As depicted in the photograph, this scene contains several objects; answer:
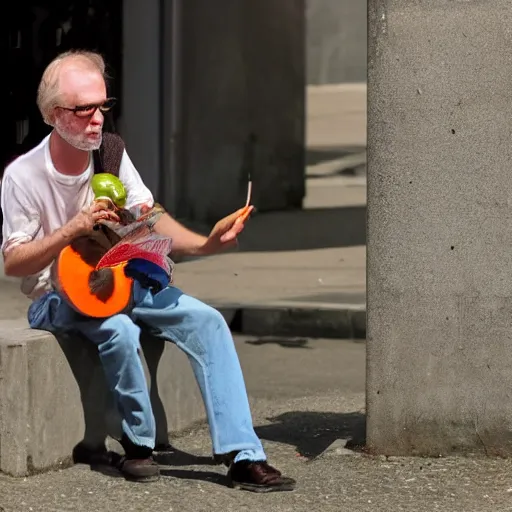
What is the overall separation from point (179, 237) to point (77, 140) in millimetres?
503

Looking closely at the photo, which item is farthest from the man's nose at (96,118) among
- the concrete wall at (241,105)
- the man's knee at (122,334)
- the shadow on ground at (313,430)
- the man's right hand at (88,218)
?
the concrete wall at (241,105)

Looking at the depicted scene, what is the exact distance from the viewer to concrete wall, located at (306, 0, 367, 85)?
1162 inches

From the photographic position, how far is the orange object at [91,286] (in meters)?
5.12

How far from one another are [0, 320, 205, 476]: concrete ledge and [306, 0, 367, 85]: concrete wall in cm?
2438

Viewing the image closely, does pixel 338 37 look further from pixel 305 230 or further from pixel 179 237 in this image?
pixel 179 237

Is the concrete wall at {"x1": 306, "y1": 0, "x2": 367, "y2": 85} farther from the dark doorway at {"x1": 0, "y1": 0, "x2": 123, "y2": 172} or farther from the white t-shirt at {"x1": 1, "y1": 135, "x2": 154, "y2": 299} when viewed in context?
the white t-shirt at {"x1": 1, "y1": 135, "x2": 154, "y2": 299}

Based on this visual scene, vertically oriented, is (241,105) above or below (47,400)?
above

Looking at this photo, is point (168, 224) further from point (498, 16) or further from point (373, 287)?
point (498, 16)

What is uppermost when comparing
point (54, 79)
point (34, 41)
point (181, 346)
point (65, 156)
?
point (34, 41)

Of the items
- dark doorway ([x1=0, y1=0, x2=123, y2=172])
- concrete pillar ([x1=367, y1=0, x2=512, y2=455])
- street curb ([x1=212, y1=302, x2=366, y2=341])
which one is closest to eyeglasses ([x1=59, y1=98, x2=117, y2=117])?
concrete pillar ([x1=367, y1=0, x2=512, y2=455])

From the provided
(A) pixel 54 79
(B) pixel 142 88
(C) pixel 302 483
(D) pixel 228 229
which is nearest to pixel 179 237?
(D) pixel 228 229

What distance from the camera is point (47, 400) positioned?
5.32 metres

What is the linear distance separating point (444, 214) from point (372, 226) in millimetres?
251

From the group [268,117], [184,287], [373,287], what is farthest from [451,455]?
[268,117]
